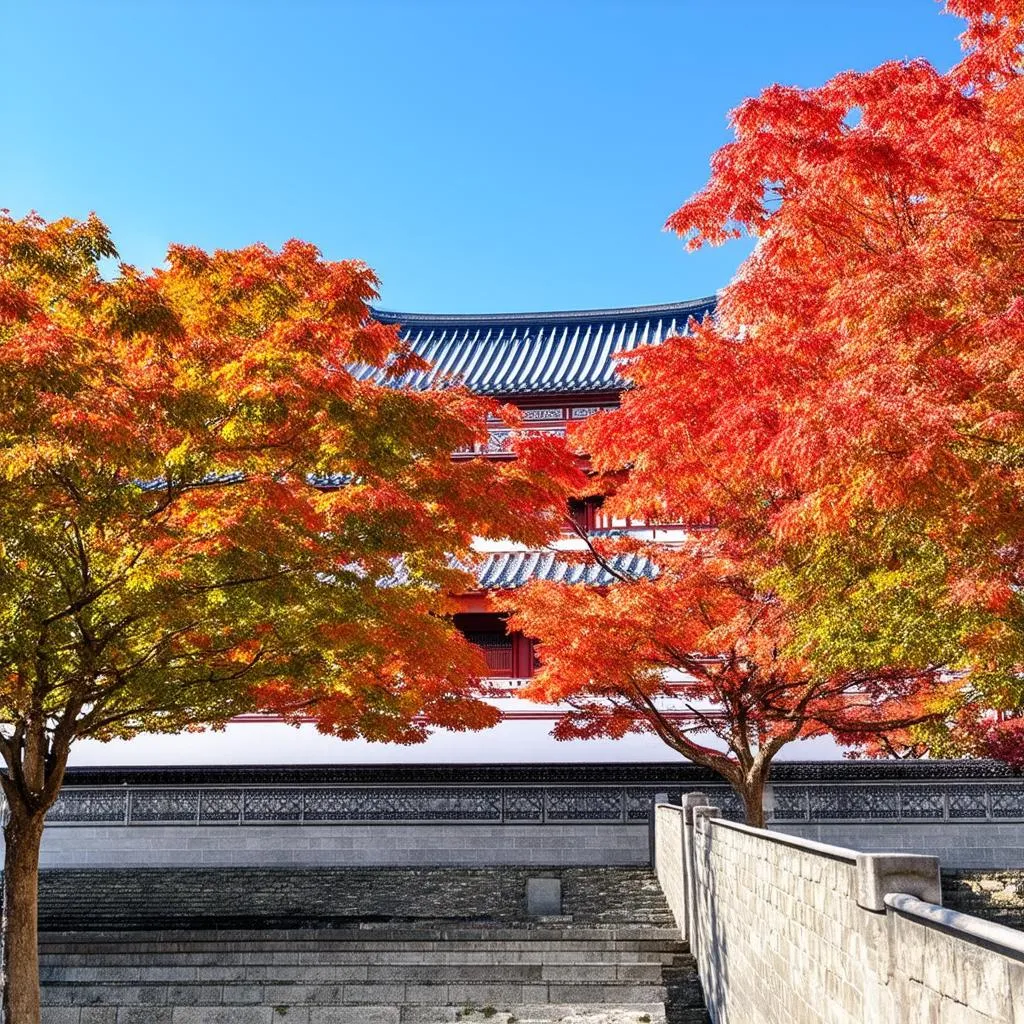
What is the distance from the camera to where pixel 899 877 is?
529 cm

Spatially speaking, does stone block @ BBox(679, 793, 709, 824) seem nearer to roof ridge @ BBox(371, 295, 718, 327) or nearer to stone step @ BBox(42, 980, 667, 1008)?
stone step @ BBox(42, 980, 667, 1008)

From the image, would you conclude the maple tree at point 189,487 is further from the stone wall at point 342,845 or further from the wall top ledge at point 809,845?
the stone wall at point 342,845

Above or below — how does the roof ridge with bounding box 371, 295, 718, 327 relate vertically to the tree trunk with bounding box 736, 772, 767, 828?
above

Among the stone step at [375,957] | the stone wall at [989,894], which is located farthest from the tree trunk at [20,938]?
the stone wall at [989,894]

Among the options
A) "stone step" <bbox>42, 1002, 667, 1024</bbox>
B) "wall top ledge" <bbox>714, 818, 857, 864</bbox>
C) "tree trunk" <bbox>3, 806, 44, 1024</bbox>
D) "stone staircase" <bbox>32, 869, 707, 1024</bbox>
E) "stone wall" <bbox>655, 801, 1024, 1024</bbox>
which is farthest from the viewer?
"stone staircase" <bbox>32, 869, 707, 1024</bbox>

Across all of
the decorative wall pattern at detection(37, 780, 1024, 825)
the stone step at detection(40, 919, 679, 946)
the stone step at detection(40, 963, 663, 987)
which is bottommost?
the stone step at detection(40, 963, 663, 987)

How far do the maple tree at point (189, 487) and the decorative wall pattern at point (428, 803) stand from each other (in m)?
9.89

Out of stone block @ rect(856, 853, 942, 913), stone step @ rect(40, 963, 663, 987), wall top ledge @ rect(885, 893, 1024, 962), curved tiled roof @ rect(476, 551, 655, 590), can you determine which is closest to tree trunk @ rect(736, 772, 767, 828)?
stone step @ rect(40, 963, 663, 987)

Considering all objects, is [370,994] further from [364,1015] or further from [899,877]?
[899,877]

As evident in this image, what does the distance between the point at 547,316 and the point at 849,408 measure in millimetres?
28484

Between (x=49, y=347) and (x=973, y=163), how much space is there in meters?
7.32

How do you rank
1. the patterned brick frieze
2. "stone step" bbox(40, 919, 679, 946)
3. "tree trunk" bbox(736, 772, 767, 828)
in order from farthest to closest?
the patterned brick frieze → "tree trunk" bbox(736, 772, 767, 828) → "stone step" bbox(40, 919, 679, 946)

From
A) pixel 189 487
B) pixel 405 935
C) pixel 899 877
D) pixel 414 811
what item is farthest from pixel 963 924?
pixel 414 811

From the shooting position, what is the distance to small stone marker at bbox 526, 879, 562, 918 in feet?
55.7
